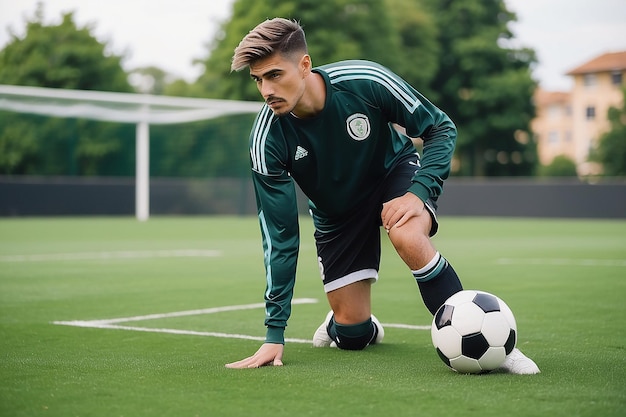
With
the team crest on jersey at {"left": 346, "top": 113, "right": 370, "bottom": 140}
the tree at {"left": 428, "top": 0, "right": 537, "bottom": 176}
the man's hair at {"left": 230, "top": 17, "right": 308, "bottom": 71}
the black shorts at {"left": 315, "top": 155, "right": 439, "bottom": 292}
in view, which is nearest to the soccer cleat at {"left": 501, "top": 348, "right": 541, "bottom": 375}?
the black shorts at {"left": 315, "top": 155, "right": 439, "bottom": 292}

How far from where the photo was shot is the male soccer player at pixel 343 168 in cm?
446

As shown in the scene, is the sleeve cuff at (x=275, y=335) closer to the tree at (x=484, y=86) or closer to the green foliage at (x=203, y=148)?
the green foliage at (x=203, y=148)

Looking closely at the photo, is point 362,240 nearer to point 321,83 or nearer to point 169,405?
point 321,83

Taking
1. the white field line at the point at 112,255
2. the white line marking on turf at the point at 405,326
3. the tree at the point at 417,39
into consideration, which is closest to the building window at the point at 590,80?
the tree at the point at 417,39

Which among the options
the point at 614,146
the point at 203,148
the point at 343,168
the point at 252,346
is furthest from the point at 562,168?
the point at 343,168

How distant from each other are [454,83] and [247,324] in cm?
5090

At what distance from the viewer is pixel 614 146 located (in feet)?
190

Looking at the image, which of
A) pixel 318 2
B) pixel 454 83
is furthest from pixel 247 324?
pixel 454 83

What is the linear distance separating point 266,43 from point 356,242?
4.90 ft

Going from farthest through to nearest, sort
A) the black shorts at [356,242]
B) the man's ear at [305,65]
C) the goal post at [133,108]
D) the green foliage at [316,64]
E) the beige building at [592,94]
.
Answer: the beige building at [592,94], the green foliage at [316,64], the goal post at [133,108], the black shorts at [356,242], the man's ear at [305,65]

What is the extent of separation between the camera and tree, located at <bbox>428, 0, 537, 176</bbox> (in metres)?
54.9

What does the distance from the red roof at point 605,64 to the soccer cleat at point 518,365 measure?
86839 mm

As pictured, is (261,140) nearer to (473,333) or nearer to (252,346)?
(252,346)

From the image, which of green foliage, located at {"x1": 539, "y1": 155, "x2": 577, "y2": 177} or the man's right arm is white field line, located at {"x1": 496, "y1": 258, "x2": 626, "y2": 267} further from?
green foliage, located at {"x1": 539, "y1": 155, "x2": 577, "y2": 177}
